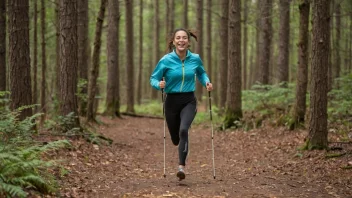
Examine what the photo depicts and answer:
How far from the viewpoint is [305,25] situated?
1144 centimetres

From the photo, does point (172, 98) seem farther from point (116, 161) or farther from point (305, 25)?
point (305, 25)

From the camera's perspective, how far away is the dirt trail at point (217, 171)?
6164mm

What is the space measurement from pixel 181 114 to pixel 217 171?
187 cm

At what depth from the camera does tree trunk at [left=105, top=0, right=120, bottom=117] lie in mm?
18141

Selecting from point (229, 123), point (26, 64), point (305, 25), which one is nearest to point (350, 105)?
point (305, 25)

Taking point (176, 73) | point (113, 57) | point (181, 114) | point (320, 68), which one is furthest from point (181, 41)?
point (113, 57)

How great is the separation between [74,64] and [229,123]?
706 cm

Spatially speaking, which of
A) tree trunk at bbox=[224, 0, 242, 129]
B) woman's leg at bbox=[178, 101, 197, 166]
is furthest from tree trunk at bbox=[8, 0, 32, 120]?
tree trunk at bbox=[224, 0, 242, 129]

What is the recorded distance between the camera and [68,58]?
9938mm

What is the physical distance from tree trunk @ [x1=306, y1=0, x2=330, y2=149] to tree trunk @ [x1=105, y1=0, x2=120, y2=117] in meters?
10.5

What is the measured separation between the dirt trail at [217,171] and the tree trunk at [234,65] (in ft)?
7.82

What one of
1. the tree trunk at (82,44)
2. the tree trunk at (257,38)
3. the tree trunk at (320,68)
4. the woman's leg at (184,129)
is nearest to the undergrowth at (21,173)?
the woman's leg at (184,129)

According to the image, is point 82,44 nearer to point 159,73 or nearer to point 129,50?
point 129,50

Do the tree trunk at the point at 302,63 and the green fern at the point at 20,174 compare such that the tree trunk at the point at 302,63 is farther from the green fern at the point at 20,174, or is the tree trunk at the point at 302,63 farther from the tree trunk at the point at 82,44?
the green fern at the point at 20,174
